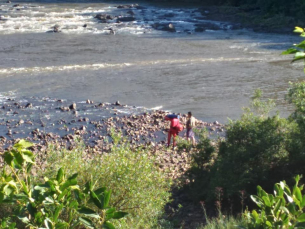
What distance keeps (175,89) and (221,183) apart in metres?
11.3

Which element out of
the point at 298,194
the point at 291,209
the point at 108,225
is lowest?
the point at 108,225

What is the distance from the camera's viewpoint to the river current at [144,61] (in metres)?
19.6

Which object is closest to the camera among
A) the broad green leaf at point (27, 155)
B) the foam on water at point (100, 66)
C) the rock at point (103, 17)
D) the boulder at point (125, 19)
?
the broad green leaf at point (27, 155)

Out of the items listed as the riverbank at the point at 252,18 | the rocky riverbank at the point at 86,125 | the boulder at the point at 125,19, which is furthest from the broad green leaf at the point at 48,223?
the boulder at the point at 125,19

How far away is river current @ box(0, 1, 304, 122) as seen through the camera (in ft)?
64.3

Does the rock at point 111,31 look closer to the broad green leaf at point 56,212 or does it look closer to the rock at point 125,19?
the rock at point 125,19

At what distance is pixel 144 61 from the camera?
25312 millimetres

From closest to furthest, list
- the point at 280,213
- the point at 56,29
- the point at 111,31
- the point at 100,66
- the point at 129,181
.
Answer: the point at 280,213, the point at 129,181, the point at 100,66, the point at 56,29, the point at 111,31

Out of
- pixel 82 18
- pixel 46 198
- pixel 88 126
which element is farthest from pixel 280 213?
pixel 82 18

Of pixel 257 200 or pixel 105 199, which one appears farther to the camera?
pixel 257 200

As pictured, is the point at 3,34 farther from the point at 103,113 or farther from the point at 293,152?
the point at 293,152

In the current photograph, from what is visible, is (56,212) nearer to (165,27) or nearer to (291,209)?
(291,209)

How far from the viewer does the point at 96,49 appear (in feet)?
91.4

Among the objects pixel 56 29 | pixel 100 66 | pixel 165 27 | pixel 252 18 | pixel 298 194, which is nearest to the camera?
pixel 298 194
